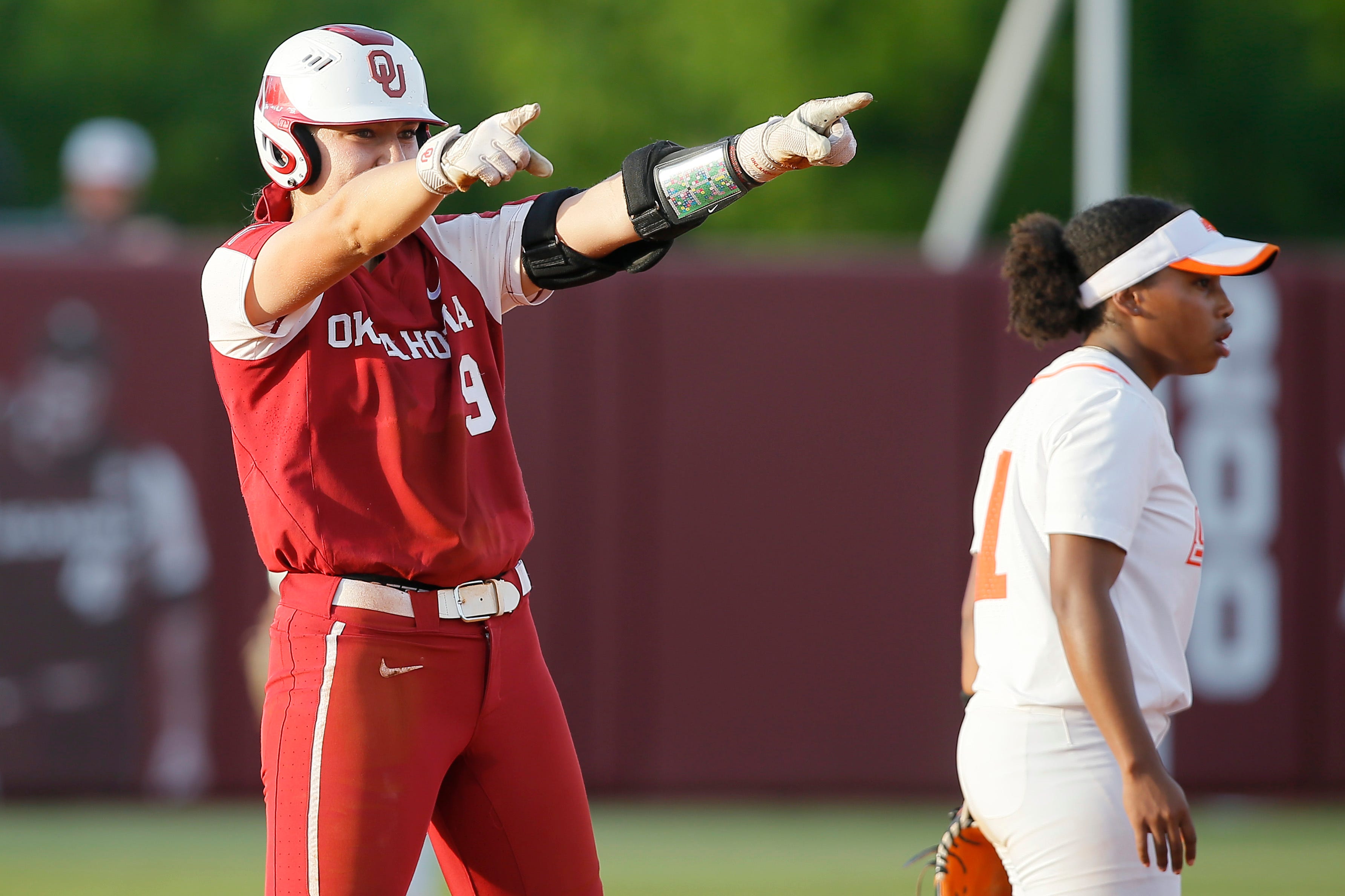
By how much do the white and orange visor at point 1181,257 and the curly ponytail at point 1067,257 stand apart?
0.02 m

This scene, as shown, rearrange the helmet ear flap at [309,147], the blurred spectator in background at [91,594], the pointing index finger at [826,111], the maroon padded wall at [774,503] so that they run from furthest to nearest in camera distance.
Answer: the maroon padded wall at [774,503] < the blurred spectator in background at [91,594] < the helmet ear flap at [309,147] < the pointing index finger at [826,111]

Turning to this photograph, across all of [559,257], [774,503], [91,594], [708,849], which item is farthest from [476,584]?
[91,594]

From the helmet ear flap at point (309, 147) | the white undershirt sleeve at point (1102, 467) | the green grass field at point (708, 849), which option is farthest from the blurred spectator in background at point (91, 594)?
the white undershirt sleeve at point (1102, 467)

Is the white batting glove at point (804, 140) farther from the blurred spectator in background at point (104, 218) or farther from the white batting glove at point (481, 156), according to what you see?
the blurred spectator in background at point (104, 218)

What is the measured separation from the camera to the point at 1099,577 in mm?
3242

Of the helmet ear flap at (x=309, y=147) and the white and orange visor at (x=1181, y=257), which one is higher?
the helmet ear flap at (x=309, y=147)

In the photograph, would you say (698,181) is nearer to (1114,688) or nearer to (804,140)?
(804,140)

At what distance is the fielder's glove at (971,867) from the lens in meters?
3.66

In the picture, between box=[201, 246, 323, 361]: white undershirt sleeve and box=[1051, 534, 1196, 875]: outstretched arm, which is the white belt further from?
box=[1051, 534, 1196, 875]: outstretched arm

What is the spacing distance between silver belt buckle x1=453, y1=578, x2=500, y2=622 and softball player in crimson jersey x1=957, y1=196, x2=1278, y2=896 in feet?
3.13

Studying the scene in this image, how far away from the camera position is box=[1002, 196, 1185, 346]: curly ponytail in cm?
366

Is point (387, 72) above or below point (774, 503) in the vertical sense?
above

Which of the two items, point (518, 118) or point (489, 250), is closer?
point (518, 118)

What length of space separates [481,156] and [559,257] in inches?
26.8
